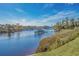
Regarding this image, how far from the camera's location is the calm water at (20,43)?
67.1 inches

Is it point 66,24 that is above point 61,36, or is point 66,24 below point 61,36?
above

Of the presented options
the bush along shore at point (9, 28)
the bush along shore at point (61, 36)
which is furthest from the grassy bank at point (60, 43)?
the bush along shore at point (9, 28)

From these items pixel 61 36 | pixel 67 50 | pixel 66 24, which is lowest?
pixel 67 50

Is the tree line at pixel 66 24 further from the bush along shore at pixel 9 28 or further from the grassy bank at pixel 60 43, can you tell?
the bush along shore at pixel 9 28

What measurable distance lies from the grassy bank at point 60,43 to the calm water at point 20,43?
0.05 metres

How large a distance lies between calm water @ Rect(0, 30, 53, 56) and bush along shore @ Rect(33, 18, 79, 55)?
5 centimetres

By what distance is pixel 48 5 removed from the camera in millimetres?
1702

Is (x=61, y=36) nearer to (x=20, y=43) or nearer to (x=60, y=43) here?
(x=60, y=43)

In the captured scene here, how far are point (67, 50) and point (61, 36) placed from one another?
0.43ft

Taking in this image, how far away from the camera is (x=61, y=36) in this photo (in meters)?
1.73

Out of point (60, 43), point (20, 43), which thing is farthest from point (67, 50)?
point (20, 43)

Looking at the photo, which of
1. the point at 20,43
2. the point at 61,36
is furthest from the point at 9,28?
the point at 61,36

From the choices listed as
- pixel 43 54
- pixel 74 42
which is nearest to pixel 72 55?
pixel 74 42

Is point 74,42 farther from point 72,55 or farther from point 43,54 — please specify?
point 43,54
